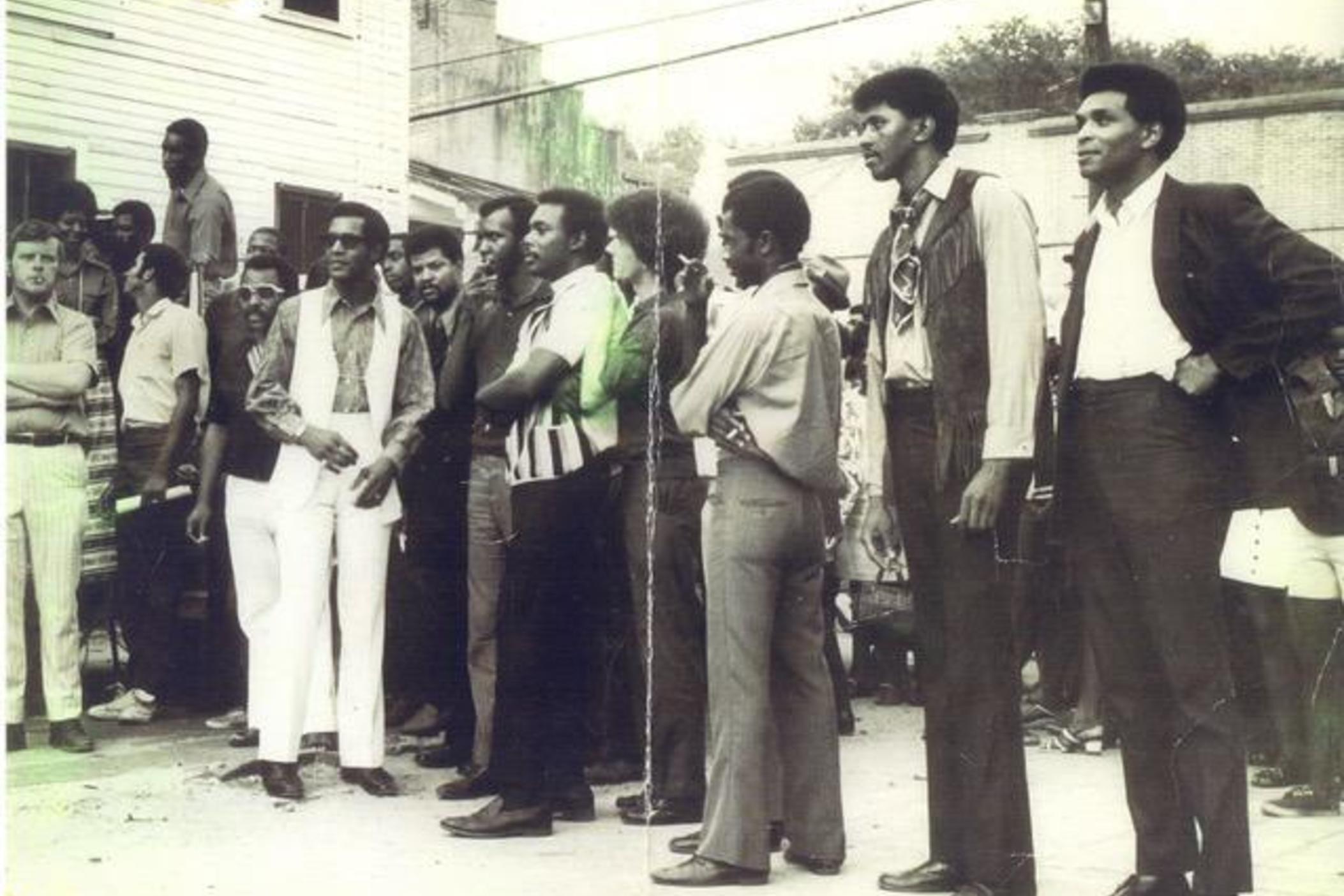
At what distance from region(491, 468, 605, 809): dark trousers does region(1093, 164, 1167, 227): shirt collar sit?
5.03 ft

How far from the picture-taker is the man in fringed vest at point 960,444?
3.80 meters

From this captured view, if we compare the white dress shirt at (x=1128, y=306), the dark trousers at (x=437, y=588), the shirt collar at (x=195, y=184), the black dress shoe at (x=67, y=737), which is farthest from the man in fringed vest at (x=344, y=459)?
the white dress shirt at (x=1128, y=306)

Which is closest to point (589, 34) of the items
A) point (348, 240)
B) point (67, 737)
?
point (348, 240)

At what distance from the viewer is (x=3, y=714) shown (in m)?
5.21

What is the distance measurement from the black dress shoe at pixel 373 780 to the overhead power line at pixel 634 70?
1.95 m

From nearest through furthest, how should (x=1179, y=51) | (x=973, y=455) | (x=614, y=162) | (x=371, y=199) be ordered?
(x=973, y=455)
(x=1179, y=51)
(x=614, y=162)
(x=371, y=199)

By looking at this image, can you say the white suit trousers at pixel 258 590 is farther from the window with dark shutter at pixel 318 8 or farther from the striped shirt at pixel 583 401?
the window with dark shutter at pixel 318 8

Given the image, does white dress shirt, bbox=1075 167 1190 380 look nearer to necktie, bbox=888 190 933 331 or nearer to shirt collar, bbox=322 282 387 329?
necktie, bbox=888 190 933 331

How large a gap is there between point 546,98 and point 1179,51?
5.95ft

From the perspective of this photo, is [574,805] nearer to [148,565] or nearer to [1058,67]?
[148,565]

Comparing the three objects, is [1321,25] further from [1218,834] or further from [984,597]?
[1218,834]

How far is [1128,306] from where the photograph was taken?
148 inches

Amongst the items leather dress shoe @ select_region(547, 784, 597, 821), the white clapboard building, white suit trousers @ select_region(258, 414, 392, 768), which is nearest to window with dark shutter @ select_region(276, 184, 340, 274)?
the white clapboard building

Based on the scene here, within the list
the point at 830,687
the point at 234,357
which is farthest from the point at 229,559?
the point at 830,687
